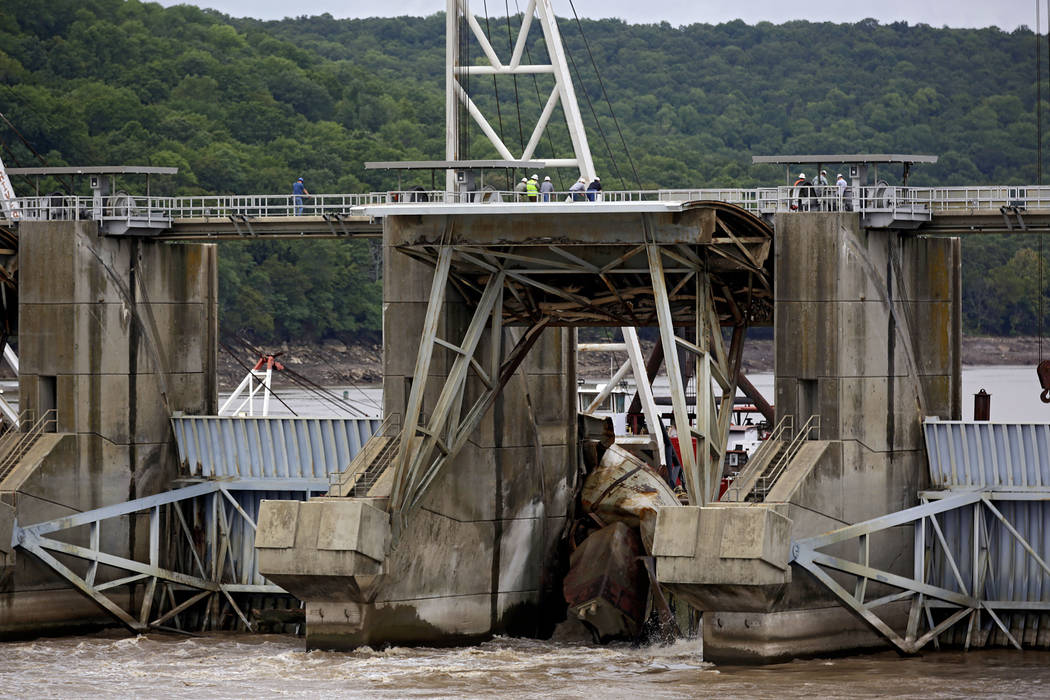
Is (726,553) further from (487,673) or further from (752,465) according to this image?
(487,673)

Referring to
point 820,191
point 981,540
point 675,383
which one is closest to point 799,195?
point 820,191

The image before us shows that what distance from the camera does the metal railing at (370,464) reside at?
5350 cm

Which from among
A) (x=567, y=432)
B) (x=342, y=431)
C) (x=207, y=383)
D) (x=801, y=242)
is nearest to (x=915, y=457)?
(x=801, y=242)

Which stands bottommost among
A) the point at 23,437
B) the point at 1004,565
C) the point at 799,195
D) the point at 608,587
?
the point at 608,587

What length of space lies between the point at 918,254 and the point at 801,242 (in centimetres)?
349

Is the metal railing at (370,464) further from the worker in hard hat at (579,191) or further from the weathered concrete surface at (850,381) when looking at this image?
the weathered concrete surface at (850,381)

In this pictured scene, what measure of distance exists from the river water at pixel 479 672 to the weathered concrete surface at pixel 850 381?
121cm

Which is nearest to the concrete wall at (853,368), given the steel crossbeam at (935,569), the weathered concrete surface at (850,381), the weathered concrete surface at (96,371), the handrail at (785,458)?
the weathered concrete surface at (850,381)

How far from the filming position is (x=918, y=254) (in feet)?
178

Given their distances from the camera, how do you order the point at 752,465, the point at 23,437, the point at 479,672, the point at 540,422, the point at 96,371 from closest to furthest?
the point at 752,465 < the point at 479,672 < the point at 23,437 < the point at 96,371 < the point at 540,422

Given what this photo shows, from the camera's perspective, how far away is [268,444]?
2383 inches

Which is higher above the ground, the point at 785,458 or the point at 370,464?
the point at 785,458

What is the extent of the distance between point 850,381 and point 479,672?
11779mm

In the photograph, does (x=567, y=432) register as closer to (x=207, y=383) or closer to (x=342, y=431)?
(x=342, y=431)
